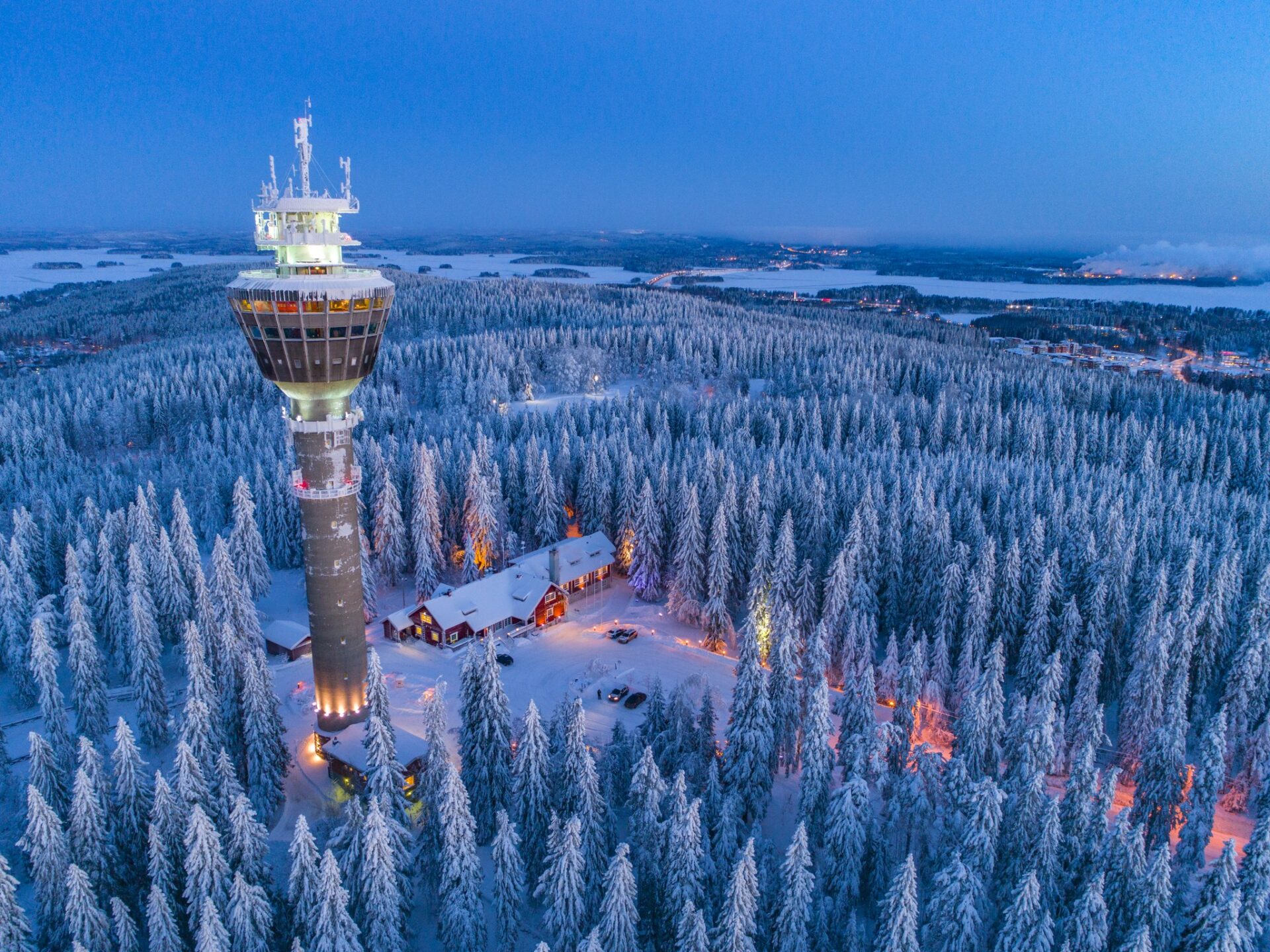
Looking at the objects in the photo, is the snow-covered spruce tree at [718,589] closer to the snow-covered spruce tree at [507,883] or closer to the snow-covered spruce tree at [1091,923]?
the snow-covered spruce tree at [507,883]

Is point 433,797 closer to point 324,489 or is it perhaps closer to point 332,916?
point 332,916

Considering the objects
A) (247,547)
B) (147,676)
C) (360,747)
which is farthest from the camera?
(247,547)

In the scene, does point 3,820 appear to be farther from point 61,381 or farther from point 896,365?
point 896,365

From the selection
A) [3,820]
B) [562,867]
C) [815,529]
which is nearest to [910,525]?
[815,529]

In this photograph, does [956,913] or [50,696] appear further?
[50,696]

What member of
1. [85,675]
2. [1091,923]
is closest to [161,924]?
[85,675]

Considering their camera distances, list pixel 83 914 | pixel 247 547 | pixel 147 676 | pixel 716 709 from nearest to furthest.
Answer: pixel 83 914 → pixel 147 676 → pixel 716 709 → pixel 247 547
